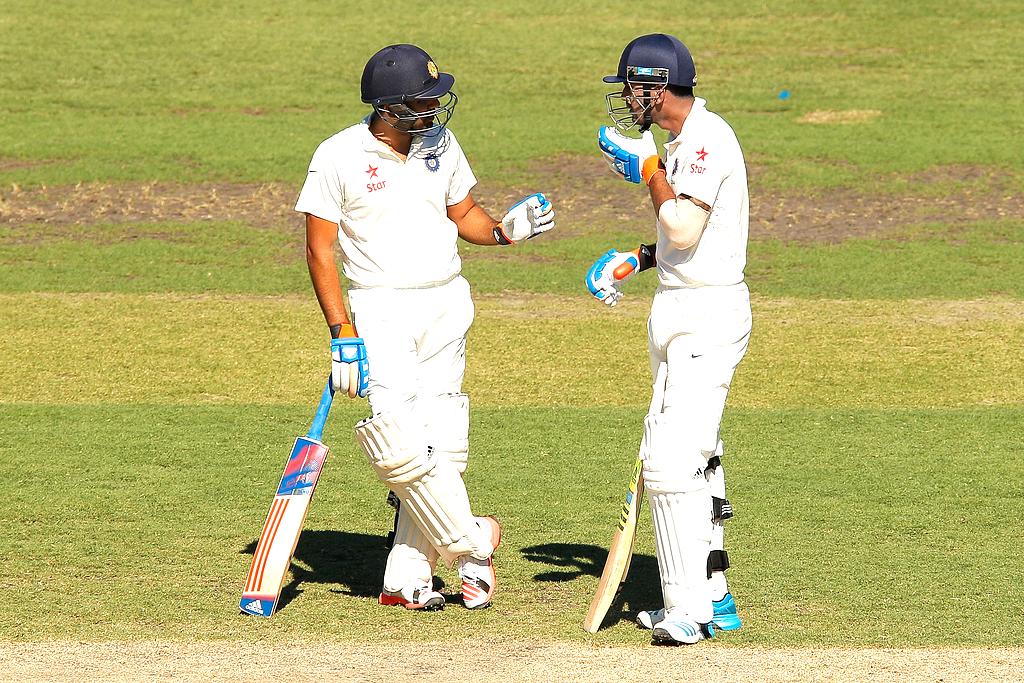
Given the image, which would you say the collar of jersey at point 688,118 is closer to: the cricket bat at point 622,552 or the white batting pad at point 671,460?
the cricket bat at point 622,552

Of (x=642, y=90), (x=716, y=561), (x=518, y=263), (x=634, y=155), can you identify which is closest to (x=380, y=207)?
(x=634, y=155)

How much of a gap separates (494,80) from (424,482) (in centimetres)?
1661

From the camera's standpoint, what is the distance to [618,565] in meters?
5.94

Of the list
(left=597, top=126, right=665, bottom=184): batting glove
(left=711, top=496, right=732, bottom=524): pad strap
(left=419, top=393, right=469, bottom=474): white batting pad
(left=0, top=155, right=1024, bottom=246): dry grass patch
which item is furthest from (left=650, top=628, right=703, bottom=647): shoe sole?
(left=0, top=155, right=1024, bottom=246): dry grass patch

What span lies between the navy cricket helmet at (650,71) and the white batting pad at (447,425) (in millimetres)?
1380

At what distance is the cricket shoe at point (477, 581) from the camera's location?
6.27 metres

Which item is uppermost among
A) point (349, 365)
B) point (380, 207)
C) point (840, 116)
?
point (840, 116)

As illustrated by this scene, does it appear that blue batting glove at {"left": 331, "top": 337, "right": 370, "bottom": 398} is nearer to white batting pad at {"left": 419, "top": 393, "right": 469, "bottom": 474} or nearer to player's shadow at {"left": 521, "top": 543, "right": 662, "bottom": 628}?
white batting pad at {"left": 419, "top": 393, "right": 469, "bottom": 474}

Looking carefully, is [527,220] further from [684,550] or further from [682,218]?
[684,550]

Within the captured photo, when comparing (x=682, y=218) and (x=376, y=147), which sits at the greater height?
(x=376, y=147)

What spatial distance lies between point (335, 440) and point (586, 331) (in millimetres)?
3437

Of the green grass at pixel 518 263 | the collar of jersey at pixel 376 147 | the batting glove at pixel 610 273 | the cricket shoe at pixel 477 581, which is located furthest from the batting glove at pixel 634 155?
the green grass at pixel 518 263

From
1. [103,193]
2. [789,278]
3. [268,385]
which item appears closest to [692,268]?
[268,385]

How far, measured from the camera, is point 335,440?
9.18 metres
